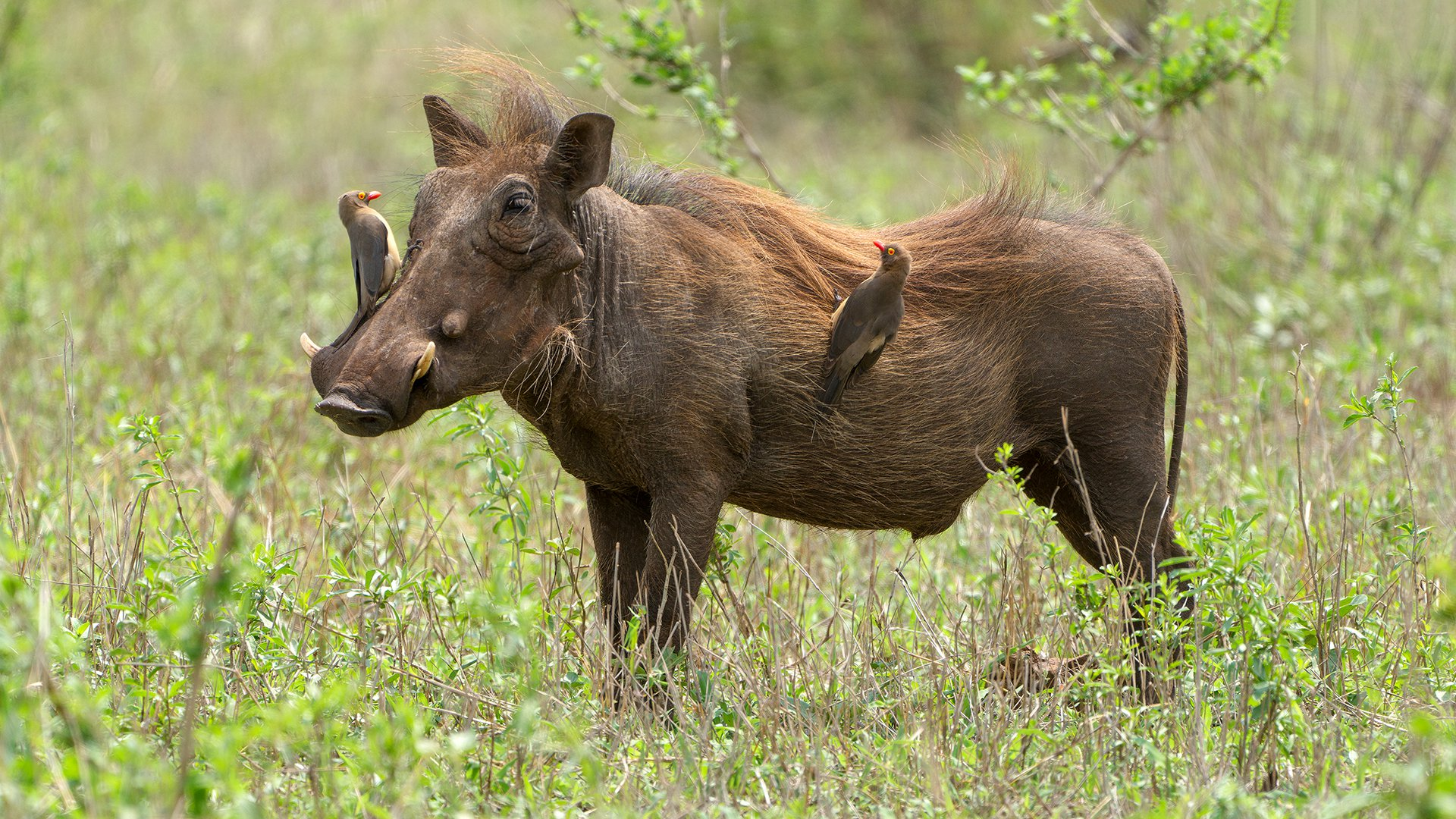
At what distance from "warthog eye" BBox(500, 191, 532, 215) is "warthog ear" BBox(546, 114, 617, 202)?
0.31 feet

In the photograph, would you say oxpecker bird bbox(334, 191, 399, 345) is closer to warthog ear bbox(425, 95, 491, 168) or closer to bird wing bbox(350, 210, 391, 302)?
bird wing bbox(350, 210, 391, 302)

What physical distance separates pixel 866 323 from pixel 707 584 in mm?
866

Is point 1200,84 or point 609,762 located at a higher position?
point 1200,84

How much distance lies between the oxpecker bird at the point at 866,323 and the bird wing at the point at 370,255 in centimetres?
102

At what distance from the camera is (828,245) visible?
360 cm

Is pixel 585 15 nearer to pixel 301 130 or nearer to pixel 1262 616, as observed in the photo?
pixel 1262 616

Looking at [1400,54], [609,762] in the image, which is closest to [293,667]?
[609,762]

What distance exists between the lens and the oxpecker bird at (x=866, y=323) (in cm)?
324

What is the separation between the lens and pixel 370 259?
10.2 feet

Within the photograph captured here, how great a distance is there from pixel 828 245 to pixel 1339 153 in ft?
22.1

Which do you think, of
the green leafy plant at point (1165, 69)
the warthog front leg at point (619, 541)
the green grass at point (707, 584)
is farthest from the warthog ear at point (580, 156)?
the green leafy plant at point (1165, 69)

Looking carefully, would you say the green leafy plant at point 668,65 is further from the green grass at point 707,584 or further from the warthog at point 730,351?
the warthog at point 730,351

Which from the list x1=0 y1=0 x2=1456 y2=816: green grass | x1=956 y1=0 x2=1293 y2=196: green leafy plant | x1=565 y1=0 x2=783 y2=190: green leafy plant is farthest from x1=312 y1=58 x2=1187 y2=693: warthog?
x1=956 y1=0 x2=1293 y2=196: green leafy plant

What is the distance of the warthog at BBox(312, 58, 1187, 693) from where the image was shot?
10.0ft
